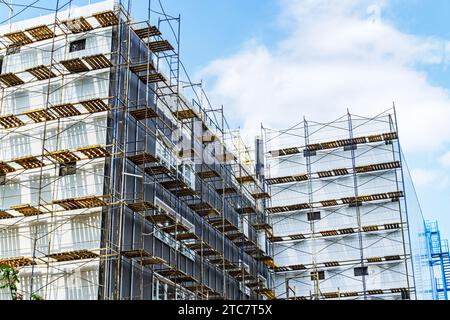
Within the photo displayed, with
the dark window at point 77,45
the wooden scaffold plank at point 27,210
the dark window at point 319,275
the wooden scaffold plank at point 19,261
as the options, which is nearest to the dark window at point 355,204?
the dark window at point 319,275

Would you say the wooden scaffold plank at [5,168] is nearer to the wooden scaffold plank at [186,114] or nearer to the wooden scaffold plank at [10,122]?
the wooden scaffold plank at [10,122]

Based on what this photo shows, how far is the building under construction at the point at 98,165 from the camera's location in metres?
26.2

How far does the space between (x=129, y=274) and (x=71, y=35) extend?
1114cm

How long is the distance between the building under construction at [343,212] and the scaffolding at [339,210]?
0.06 metres

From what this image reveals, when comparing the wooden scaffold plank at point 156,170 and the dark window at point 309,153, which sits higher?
the dark window at point 309,153

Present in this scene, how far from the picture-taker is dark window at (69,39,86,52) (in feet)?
98.6

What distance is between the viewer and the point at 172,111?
32.9 meters

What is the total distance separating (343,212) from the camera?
4294 centimetres

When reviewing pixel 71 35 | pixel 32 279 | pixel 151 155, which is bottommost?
pixel 32 279

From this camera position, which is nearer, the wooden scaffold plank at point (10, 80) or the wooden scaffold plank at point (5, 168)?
the wooden scaffold plank at point (5, 168)

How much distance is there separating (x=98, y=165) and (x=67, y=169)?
1500mm
